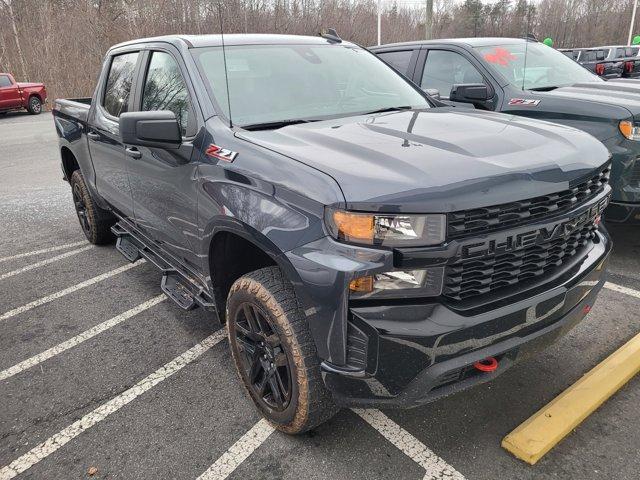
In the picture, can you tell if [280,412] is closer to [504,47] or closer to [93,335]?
[93,335]

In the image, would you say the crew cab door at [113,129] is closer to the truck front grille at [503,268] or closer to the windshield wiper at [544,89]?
the truck front grille at [503,268]

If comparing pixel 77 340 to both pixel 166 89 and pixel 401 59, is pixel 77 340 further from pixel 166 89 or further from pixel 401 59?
pixel 401 59

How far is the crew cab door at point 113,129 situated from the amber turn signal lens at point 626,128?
143 inches

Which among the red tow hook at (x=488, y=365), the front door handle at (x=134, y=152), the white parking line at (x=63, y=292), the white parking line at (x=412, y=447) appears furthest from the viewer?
the white parking line at (x=63, y=292)

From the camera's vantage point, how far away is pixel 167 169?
2.93m

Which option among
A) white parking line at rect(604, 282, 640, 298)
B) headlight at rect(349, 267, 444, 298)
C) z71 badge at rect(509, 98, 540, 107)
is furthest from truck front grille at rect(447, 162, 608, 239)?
z71 badge at rect(509, 98, 540, 107)

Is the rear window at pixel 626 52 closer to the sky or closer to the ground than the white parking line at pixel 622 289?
closer to the sky

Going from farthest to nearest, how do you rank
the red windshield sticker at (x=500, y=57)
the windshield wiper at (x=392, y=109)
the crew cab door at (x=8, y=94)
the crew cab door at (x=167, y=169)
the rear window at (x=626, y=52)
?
1. the crew cab door at (x=8, y=94)
2. the rear window at (x=626, y=52)
3. the red windshield sticker at (x=500, y=57)
4. the windshield wiper at (x=392, y=109)
5. the crew cab door at (x=167, y=169)

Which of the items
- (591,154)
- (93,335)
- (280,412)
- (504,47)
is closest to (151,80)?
(93,335)

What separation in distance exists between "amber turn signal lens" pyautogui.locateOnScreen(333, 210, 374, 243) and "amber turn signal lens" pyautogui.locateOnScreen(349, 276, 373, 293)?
0.45 feet

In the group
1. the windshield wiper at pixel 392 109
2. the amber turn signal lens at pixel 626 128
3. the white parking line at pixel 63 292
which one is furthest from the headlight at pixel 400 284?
the white parking line at pixel 63 292

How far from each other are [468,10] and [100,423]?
156 feet

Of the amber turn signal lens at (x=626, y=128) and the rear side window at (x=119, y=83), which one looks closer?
the rear side window at (x=119, y=83)

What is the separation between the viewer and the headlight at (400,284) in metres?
1.82
